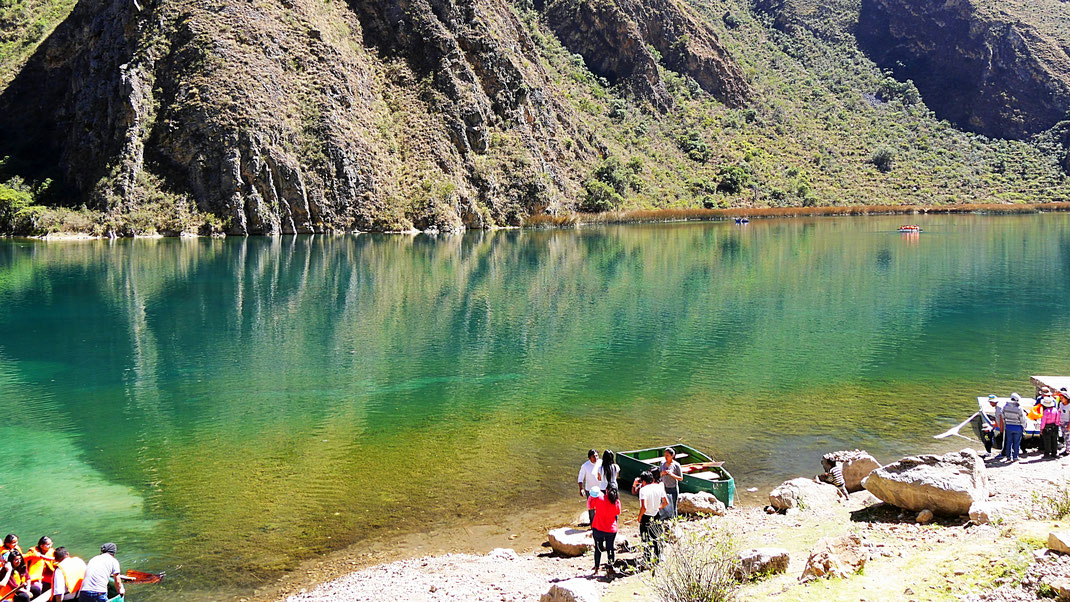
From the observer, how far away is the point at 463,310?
44.2 metres

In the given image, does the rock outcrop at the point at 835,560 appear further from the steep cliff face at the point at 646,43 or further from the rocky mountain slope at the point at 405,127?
the steep cliff face at the point at 646,43

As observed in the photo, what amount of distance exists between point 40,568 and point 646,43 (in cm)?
18313

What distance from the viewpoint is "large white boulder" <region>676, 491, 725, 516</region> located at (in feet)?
53.3

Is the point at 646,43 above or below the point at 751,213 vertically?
above

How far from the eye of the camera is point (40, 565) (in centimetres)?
1257

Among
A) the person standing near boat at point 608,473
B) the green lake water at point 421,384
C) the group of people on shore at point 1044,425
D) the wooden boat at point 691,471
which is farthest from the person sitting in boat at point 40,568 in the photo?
the group of people on shore at point 1044,425

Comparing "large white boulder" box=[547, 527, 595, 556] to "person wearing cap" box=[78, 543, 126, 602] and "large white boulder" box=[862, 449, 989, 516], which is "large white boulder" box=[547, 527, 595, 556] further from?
"person wearing cap" box=[78, 543, 126, 602]

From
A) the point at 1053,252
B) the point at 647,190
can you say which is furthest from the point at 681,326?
the point at 647,190

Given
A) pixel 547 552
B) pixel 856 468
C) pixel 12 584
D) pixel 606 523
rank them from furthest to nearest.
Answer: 1. pixel 856 468
2. pixel 547 552
3. pixel 606 523
4. pixel 12 584

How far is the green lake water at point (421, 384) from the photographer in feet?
58.9

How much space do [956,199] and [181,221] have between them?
144 m

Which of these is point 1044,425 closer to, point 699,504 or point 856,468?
point 856,468

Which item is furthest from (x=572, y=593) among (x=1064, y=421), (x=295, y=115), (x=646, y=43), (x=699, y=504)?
(x=646, y=43)

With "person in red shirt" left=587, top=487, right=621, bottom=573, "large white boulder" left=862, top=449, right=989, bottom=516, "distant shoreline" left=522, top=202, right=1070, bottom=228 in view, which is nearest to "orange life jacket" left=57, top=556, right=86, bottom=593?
"person in red shirt" left=587, top=487, right=621, bottom=573
